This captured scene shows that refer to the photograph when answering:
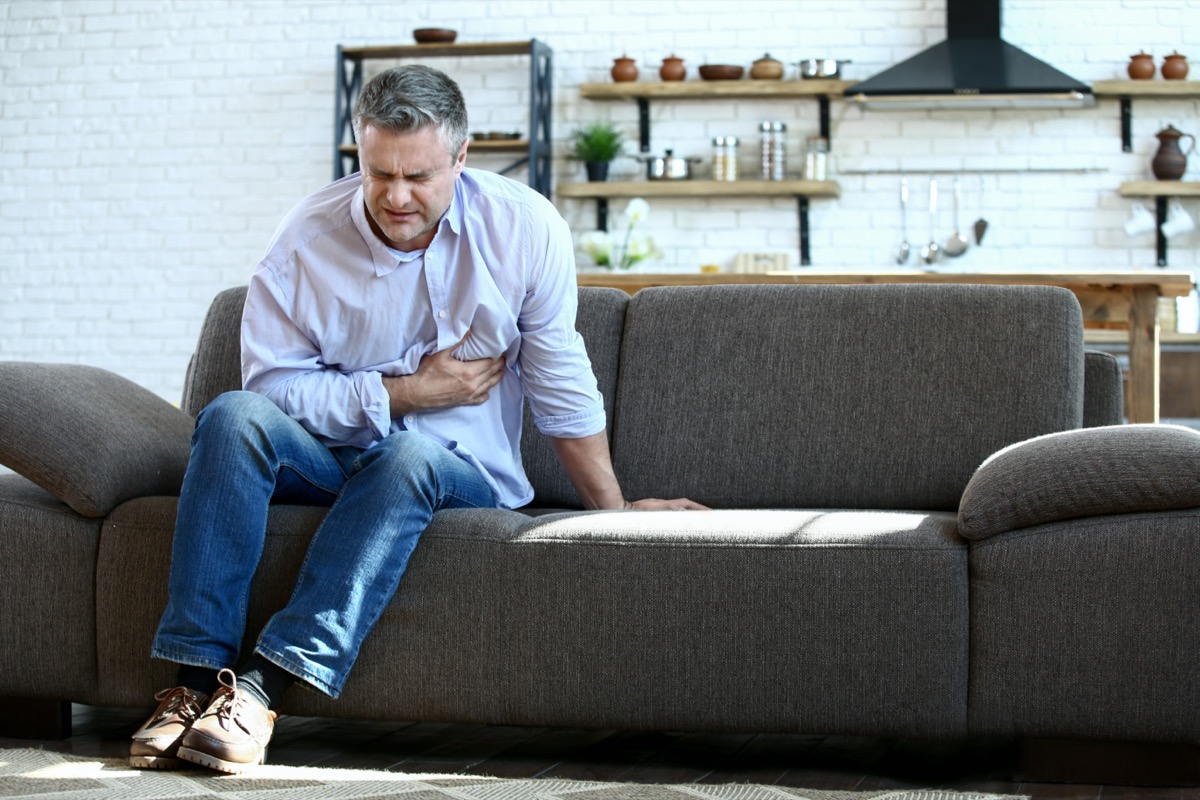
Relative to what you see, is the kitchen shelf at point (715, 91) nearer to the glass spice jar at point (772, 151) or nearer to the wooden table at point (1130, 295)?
the glass spice jar at point (772, 151)

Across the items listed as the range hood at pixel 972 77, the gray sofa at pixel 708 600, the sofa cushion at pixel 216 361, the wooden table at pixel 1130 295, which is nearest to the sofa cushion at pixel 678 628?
the gray sofa at pixel 708 600

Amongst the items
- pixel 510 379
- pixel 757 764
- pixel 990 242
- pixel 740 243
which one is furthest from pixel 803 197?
pixel 757 764

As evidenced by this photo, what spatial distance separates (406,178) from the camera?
201cm

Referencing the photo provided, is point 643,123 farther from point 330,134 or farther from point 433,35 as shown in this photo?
point 330,134

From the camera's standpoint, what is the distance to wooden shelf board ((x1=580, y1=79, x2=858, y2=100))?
236 inches

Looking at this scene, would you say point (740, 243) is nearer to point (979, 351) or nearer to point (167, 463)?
point (979, 351)

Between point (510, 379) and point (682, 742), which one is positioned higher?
point (510, 379)

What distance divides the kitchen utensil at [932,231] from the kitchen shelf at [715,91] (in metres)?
0.48

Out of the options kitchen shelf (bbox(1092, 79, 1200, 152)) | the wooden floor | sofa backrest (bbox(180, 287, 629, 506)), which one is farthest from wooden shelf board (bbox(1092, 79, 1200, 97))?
the wooden floor

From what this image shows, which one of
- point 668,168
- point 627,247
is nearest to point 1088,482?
point 627,247

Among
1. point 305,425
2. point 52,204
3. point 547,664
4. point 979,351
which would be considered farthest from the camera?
point 52,204

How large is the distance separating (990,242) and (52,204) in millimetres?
4391

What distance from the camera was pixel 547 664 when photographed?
76.1 inches

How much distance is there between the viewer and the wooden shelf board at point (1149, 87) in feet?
19.0
